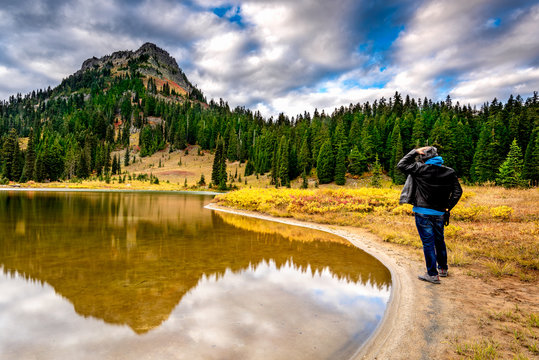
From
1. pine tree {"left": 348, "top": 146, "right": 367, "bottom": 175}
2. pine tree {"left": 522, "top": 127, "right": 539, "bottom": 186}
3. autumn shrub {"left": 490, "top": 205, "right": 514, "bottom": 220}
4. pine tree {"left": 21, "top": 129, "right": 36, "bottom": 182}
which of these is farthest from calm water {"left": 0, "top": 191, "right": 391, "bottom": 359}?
pine tree {"left": 21, "top": 129, "right": 36, "bottom": 182}

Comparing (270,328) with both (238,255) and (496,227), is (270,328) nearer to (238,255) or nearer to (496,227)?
(238,255)

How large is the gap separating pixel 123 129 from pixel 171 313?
161636 mm

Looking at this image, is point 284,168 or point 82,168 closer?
point 284,168

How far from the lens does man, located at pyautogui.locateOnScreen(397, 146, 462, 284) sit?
549 centimetres

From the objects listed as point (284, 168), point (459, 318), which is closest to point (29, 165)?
point (284, 168)

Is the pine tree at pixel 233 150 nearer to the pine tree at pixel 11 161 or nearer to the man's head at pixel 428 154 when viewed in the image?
the pine tree at pixel 11 161

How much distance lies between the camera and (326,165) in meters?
63.4

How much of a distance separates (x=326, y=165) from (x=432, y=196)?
5892cm

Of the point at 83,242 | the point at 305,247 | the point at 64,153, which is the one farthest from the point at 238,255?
the point at 64,153

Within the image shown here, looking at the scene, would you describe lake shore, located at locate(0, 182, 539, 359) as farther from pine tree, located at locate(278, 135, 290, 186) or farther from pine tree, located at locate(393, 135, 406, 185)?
Result: pine tree, located at locate(278, 135, 290, 186)

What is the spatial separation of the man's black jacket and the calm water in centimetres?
211

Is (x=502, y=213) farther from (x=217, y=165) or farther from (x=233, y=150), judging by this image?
(x=233, y=150)

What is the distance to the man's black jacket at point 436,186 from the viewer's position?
549cm

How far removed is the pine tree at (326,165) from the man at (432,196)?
5817 cm
